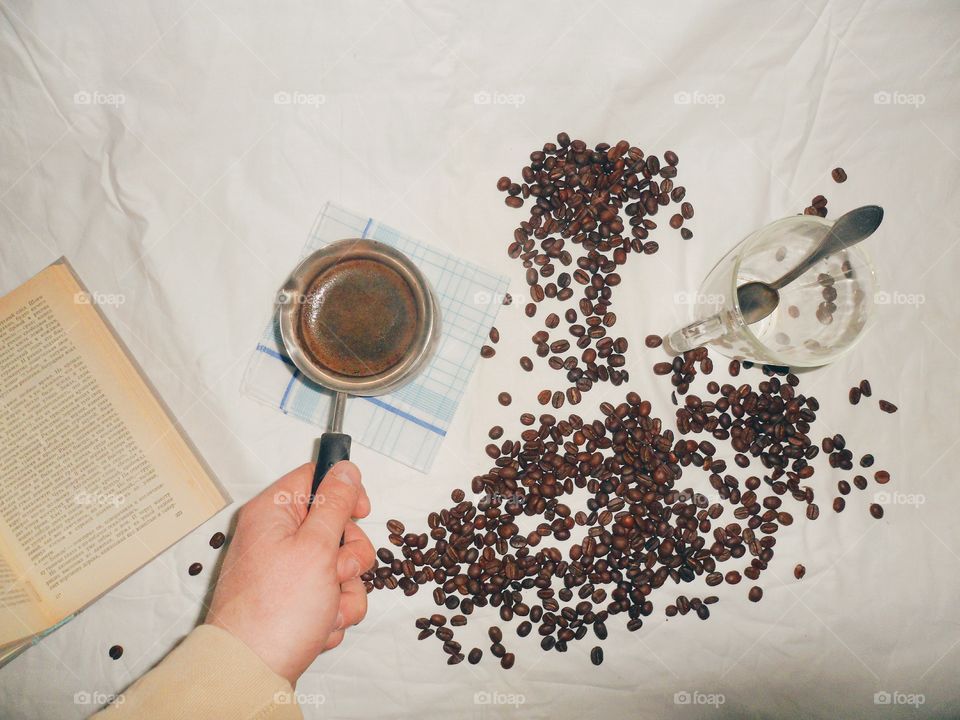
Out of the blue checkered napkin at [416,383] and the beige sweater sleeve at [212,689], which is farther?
the blue checkered napkin at [416,383]

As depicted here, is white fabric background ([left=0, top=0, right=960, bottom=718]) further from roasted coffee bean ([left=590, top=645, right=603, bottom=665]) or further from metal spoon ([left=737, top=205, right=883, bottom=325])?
metal spoon ([left=737, top=205, right=883, bottom=325])

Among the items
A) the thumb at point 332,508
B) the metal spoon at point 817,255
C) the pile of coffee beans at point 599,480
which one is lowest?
the thumb at point 332,508

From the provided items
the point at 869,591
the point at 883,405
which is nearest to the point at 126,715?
the point at 869,591

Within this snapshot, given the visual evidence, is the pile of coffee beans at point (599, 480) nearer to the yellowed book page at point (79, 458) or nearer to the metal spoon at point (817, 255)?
the metal spoon at point (817, 255)

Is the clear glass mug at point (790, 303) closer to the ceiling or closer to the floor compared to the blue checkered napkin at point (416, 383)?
closer to the ceiling

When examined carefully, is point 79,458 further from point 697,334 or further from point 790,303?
point 790,303

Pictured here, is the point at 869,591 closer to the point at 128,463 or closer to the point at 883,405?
the point at 883,405

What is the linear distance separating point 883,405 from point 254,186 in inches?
65.5

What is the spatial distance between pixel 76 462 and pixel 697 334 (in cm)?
150

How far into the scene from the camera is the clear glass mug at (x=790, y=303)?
133 cm

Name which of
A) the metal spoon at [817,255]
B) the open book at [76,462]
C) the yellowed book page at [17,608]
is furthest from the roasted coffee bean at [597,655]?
the yellowed book page at [17,608]

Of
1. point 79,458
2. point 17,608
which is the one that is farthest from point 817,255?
point 17,608

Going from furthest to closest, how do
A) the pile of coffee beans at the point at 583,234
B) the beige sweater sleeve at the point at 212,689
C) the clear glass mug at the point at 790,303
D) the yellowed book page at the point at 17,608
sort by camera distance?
the pile of coffee beans at the point at 583,234 → the yellowed book page at the point at 17,608 → the clear glass mug at the point at 790,303 → the beige sweater sleeve at the point at 212,689

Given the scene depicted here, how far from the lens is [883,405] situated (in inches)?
62.1
